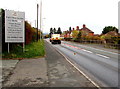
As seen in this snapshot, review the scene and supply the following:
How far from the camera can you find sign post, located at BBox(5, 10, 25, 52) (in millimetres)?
12957

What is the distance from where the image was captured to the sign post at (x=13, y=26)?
13.0 m

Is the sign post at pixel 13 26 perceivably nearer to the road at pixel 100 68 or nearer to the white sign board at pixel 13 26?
the white sign board at pixel 13 26

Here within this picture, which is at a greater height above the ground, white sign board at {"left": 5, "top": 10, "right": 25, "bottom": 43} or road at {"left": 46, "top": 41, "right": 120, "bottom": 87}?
white sign board at {"left": 5, "top": 10, "right": 25, "bottom": 43}

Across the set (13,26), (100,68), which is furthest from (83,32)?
(100,68)

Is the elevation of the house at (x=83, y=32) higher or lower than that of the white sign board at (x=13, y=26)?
higher

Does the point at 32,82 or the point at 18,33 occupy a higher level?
the point at 18,33

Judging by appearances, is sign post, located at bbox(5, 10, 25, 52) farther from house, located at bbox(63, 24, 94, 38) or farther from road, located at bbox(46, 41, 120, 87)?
house, located at bbox(63, 24, 94, 38)

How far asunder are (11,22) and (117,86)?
410 inches

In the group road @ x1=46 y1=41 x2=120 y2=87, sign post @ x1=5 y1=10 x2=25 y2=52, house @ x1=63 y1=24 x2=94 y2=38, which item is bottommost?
road @ x1=46 y1=41 x2=120 y2=87

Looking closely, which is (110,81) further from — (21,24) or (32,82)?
(21,24)

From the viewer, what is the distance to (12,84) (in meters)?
5.71

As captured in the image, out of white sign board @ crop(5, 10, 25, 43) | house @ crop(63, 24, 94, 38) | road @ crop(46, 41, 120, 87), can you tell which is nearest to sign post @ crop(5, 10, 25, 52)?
white sign board @ crop(5, 10, 25, 43)

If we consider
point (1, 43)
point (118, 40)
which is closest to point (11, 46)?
point (1, 43)

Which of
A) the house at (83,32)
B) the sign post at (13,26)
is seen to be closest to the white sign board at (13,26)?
the sign post at (13,26)
